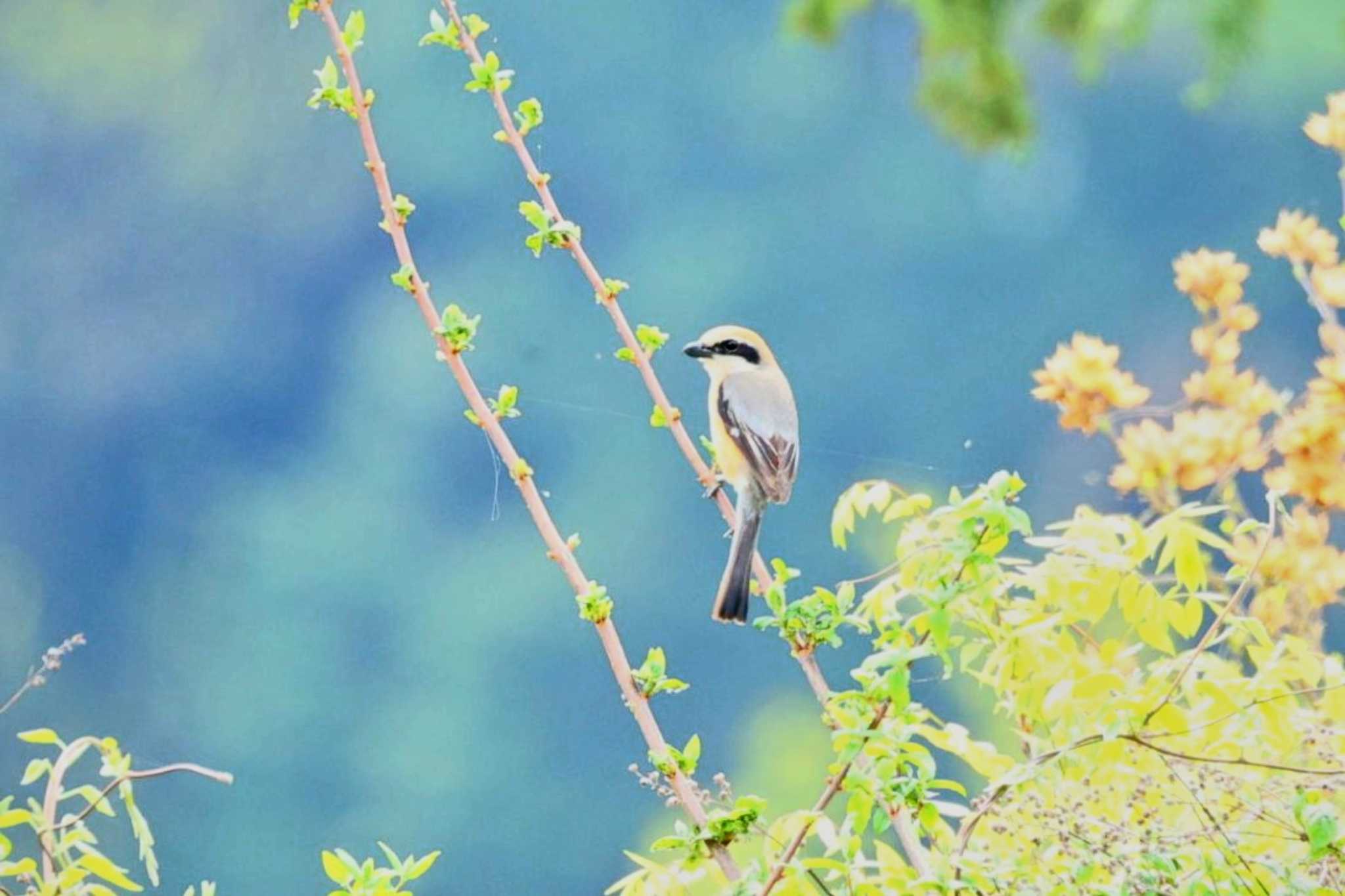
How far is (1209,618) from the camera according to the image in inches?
96.6

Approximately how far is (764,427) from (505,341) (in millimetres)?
412

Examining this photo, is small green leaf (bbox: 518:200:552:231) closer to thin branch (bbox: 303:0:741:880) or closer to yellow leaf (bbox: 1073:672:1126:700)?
thin branch (bbox: 303:0:741:880)

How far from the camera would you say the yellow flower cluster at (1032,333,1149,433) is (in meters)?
2.32

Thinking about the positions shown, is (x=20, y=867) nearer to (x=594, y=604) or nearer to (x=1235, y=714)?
(x=594, y=604)

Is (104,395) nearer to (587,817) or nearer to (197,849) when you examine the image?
(197,849)

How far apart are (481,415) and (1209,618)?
128 centimetres

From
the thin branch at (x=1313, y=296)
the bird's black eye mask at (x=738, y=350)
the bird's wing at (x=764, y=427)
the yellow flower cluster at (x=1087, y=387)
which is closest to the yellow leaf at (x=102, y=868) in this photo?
the bird's wing at (x=764, y=427)

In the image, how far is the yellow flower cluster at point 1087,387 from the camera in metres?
2.32

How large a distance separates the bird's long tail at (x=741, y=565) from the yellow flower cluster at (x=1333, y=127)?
3.07 feet

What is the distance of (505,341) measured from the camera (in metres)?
2.42

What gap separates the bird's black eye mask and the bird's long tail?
0.20m

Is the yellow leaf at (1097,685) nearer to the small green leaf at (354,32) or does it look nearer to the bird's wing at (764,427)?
the bird's wing at (764,427)

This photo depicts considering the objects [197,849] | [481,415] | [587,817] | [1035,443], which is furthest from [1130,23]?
[197,849]

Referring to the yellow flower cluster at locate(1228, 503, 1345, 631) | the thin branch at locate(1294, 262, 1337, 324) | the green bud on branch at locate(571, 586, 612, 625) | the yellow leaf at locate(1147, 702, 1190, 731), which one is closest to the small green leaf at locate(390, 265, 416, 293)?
the green bud on branch at locate(571, 586, 612, 625)
